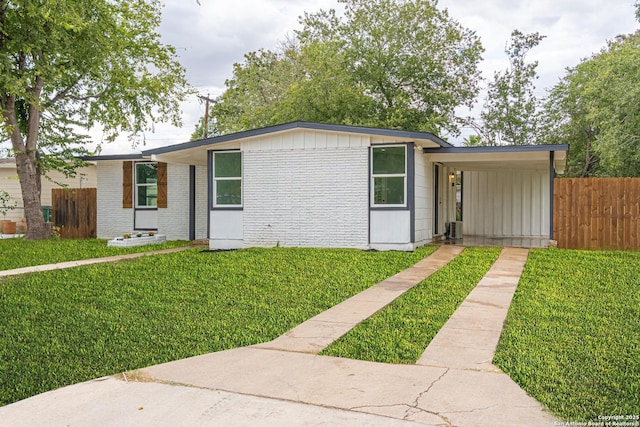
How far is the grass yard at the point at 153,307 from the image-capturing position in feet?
15.0

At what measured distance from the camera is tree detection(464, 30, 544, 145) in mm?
26859

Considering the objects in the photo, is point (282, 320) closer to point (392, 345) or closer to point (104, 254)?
point (392, 345)

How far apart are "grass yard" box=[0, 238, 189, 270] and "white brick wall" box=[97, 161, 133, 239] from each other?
0.84m

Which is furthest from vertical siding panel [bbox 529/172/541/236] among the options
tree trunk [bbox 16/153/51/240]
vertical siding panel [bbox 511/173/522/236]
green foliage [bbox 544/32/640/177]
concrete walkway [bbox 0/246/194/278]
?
tree trunk [bbox 16/153/51/240]

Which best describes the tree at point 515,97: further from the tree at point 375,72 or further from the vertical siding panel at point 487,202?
the vertical siding panel at point 487,202

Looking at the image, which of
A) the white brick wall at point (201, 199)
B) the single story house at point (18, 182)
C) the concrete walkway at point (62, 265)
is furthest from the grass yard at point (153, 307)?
the single story house at point (18, 182)

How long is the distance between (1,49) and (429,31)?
1942 cm

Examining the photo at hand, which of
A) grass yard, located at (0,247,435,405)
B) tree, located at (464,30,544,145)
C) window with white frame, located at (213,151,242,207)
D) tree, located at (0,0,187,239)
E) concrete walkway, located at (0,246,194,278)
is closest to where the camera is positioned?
grass yard, located at (0,247,435,405)

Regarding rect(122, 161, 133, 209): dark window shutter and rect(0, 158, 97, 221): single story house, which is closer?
rect(122, 161, 133, 209): dark window shutter

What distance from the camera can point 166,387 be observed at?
3.89 m

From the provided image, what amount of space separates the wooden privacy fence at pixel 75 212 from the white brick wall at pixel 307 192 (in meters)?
6.97

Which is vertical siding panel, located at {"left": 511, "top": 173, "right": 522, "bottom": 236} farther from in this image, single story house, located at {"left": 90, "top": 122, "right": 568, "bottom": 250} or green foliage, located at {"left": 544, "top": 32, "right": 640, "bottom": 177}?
green foliage, located at {"left": 544, "top": 32, "right": 640, "bottom": 177}

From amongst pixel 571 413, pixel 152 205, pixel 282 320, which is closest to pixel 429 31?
pixel 152 205

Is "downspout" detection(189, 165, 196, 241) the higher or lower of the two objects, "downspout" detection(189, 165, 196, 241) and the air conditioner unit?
the higher
